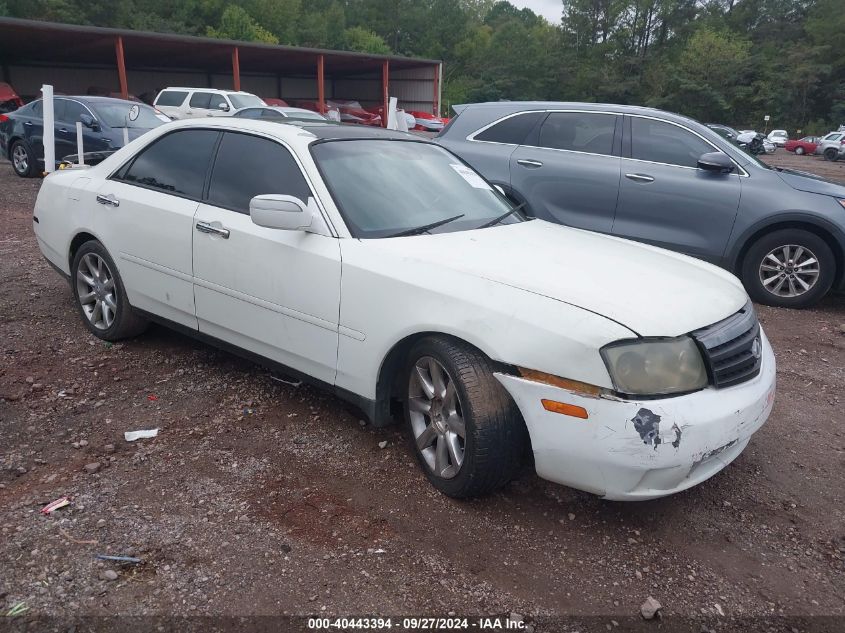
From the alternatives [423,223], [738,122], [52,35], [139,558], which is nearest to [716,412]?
[423,223]

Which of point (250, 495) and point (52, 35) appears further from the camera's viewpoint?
point (52, 35)

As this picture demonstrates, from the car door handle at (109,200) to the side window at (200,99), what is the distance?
675 inches

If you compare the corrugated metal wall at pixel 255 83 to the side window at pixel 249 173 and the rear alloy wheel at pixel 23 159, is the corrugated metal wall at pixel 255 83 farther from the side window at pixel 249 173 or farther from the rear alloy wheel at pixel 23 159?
the side window at pixel 249 173

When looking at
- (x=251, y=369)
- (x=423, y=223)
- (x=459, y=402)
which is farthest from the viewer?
(x=251, y=369)

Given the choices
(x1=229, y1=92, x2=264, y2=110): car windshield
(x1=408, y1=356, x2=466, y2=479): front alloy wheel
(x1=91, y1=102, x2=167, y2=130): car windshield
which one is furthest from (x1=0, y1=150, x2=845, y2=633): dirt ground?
(x1=229, y1=92, x2=264, y2=110): car windshield

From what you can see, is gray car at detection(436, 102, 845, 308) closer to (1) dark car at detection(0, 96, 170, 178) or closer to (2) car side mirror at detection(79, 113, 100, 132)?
(1) dark car at detection(0, 96, 170, 178)

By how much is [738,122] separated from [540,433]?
71.0m

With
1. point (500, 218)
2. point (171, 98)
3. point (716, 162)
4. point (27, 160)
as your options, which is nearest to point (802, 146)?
point (171, 98)

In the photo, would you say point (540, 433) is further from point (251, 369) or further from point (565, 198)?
point (565, 198)

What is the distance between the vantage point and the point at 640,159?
6.75 m

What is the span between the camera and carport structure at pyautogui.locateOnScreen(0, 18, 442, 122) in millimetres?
23516

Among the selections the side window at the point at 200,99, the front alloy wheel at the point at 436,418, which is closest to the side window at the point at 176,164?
the front alloy wheel at the point at 436,418

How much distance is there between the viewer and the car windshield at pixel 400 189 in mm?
3518

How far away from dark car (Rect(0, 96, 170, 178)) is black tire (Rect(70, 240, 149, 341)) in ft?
23.4
